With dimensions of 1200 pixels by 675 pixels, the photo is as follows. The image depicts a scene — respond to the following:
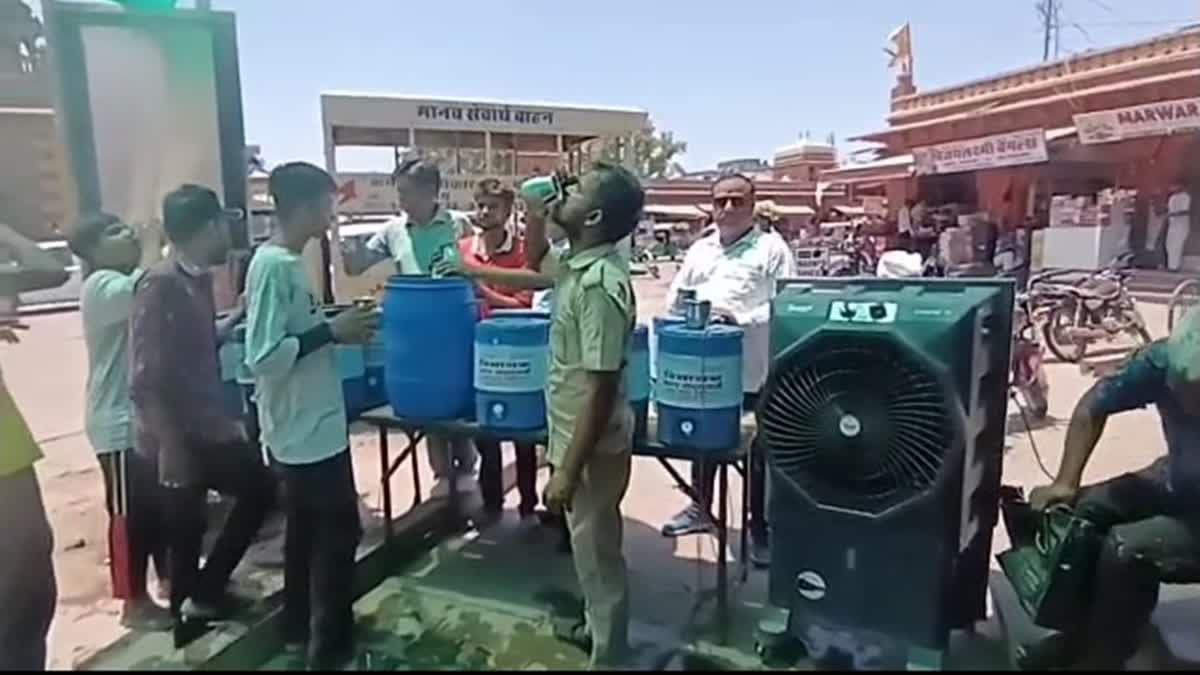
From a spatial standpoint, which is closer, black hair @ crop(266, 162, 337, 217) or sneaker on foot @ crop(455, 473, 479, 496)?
black hair @ crop(266, 162, 337, 217)

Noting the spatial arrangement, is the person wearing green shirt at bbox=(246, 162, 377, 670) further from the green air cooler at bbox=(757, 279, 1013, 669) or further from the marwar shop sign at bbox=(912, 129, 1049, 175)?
the marwar shop sign at bbox=(912, 129, 1049, 175)

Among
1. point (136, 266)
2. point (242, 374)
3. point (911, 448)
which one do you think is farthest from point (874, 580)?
point (136, 266)

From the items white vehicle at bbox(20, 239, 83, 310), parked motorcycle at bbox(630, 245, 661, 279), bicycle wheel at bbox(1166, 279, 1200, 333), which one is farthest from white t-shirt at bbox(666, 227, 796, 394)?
parked motorcycle at bbox(630, 245, 661, 279)

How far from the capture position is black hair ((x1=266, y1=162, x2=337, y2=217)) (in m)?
1.93

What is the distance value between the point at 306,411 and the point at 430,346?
1.51ft

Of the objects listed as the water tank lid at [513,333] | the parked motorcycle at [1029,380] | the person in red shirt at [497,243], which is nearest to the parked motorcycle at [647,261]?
the parked motorcycle at [1029,380]

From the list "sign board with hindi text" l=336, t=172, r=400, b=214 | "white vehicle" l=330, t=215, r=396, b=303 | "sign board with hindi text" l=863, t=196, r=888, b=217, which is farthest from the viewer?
"sign board with hindi text" l=863, t=196, r=888, b=217

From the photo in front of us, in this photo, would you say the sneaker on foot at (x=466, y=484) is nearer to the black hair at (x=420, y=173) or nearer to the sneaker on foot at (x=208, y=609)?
the sneaker on foot at (x=208, y=609)

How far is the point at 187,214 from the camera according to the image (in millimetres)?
2250

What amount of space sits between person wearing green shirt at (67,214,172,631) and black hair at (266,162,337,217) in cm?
72

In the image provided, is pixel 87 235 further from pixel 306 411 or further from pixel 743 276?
pixel 743 276

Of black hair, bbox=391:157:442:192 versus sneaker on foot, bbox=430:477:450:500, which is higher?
black hair, bbox=391:157:442:192

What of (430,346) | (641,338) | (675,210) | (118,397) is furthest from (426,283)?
(675,210)

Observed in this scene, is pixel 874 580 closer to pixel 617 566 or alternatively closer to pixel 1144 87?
pixel 617 566
